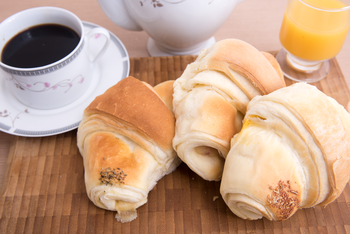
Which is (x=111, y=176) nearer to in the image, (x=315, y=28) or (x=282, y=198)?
(x=282, y=198)

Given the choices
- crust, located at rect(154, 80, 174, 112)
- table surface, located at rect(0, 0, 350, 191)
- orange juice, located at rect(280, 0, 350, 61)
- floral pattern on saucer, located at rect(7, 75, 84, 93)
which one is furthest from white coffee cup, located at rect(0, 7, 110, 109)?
orange juice, located at rect(280, 0, 350, 61)

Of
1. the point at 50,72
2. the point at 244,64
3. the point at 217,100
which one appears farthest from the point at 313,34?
the point at 50,72

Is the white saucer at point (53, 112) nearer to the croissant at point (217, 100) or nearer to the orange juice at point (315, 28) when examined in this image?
the croissant at point (217, 100)

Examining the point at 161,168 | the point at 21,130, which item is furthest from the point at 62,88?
the point at 161,168

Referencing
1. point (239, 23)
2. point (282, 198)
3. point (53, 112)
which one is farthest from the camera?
point (239, 23)

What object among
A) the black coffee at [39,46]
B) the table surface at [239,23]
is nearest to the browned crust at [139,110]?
the black coffee at [39,46]

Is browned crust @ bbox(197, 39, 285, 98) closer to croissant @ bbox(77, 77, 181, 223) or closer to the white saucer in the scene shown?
croissant @ bbox(77, 77, 181, 223)
